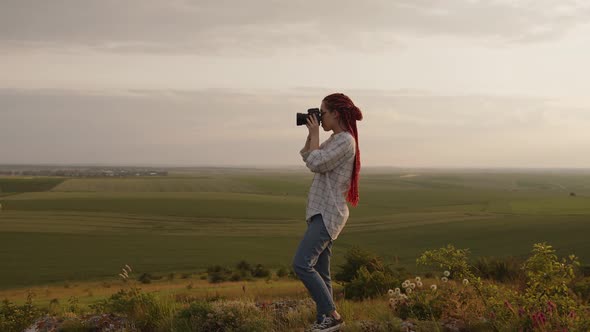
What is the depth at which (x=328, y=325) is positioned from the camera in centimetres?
505

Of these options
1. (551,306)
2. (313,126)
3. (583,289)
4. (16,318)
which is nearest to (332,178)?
(313,126)

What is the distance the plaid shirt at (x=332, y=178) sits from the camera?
4.90 metres

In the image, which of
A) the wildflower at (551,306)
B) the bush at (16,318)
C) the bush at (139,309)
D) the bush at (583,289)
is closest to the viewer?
the wildflower at (551,306)

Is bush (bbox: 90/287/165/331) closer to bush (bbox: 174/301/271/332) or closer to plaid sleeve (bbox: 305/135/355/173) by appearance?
bush (bbox: 174/301/271/332)

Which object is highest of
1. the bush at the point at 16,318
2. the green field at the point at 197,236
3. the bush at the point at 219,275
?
the bush at the point at 16,318

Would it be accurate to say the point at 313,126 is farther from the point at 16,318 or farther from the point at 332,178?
the point at 16,318

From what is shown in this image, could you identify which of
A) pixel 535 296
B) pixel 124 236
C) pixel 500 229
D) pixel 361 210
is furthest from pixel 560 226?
pixel 535 296

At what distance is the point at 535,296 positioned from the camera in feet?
17.0

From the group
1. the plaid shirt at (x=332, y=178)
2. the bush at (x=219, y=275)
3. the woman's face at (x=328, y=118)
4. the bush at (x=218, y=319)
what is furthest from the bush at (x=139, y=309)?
the bush at (x=219, y=275)

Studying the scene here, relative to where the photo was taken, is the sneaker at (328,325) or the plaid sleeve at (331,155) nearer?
the plaid sleeve at (331,155)

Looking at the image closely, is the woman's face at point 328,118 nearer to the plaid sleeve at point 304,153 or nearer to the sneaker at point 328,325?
the plaid sleeve at point 304,153

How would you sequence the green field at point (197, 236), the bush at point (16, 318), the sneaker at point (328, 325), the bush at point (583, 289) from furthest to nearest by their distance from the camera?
the green field at point (197, 236) → the bush at point (583, 289) → the bush at point (16, 318) → the sneaker at point (328, 325)

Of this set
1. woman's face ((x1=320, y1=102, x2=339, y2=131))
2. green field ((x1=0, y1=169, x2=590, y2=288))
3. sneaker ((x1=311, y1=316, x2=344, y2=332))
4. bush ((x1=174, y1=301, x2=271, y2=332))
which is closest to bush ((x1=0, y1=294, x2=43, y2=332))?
bush ((x1=174, y1=301, x2=271, y2=332))

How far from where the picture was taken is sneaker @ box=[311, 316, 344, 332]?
500 cm
